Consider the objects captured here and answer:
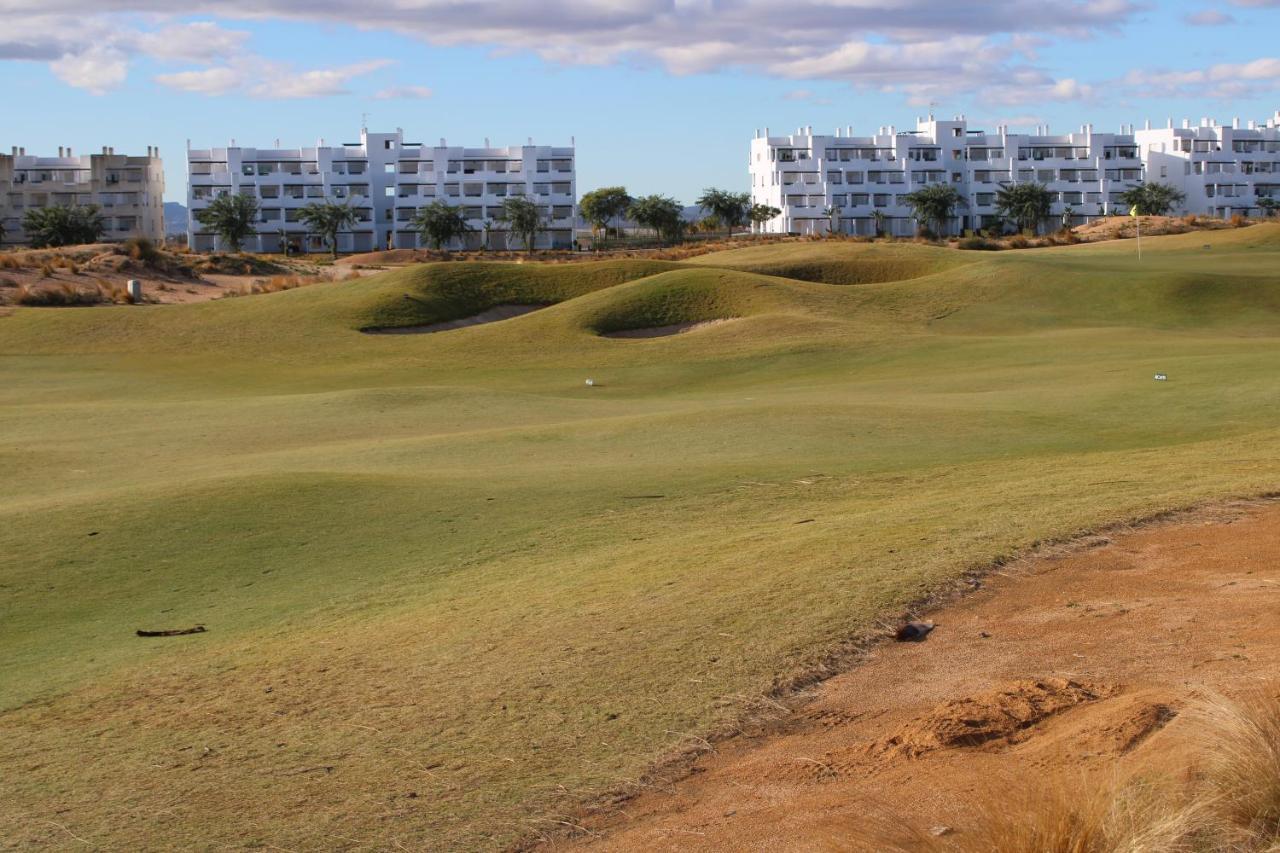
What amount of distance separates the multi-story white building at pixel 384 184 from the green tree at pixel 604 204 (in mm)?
2452

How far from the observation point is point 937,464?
61.2 feet

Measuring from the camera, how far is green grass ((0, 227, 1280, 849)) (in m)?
7.65

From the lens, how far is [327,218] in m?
139

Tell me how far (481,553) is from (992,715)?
22.5ft

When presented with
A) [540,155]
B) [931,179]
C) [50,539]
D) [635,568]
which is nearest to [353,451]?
[50,539]

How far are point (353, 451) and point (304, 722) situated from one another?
1316 centimetres

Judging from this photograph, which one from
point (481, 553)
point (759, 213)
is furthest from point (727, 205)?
point (481, 553)

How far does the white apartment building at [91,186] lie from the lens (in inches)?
6004

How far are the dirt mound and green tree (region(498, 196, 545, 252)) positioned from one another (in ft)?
442

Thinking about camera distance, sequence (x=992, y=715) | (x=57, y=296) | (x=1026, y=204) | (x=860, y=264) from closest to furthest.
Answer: (x=992, y=715)
(x=57, y=296)
(x=860, y=264)
(x=1026, y=204)

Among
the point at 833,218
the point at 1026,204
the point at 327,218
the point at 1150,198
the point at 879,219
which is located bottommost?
the point at 327,218

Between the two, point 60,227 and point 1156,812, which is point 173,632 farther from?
point 60,227

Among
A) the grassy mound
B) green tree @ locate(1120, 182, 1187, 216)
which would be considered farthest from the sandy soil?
green tree @ locate(1120, 182, 1187, 216)

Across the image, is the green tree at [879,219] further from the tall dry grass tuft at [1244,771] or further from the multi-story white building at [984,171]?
the tall dry grass tuft at [1244,771]
